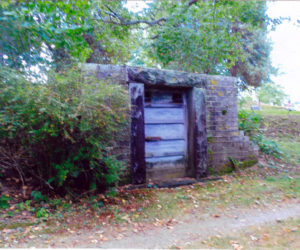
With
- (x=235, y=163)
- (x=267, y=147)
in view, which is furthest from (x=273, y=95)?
(x=235, y=163)

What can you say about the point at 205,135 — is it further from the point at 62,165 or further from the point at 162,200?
the point at 62,165

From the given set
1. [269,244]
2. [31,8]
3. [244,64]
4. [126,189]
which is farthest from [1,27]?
[244,64]

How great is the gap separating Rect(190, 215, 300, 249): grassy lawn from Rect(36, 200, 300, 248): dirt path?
0.47ft

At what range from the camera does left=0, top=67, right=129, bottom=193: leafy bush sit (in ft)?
12.5

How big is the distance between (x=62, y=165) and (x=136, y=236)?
165 cm

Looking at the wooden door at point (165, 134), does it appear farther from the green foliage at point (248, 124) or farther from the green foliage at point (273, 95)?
the green foliage at point (273, 95)

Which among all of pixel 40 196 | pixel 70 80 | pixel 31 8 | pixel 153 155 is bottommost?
pixel 40 196

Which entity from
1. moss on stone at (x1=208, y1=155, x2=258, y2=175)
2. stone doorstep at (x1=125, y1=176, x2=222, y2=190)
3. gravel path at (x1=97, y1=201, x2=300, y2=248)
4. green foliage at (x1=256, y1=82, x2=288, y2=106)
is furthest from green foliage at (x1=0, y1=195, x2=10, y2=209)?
green foliage at (x1=256, y1=82, x2=288, y2=106)

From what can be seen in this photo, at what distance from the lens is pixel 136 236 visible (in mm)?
3555

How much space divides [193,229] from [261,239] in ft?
2.93

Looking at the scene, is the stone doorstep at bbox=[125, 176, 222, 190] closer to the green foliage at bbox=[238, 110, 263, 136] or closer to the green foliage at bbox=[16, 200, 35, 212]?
the green foliage at bbox=[16, 200, 35, 212]

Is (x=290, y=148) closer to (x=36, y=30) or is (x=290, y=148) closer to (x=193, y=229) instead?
(x=193, y=229)

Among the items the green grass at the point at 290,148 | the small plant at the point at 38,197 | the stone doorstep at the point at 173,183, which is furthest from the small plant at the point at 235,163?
the small plant at the point at 38,197

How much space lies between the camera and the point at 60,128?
157 inches
